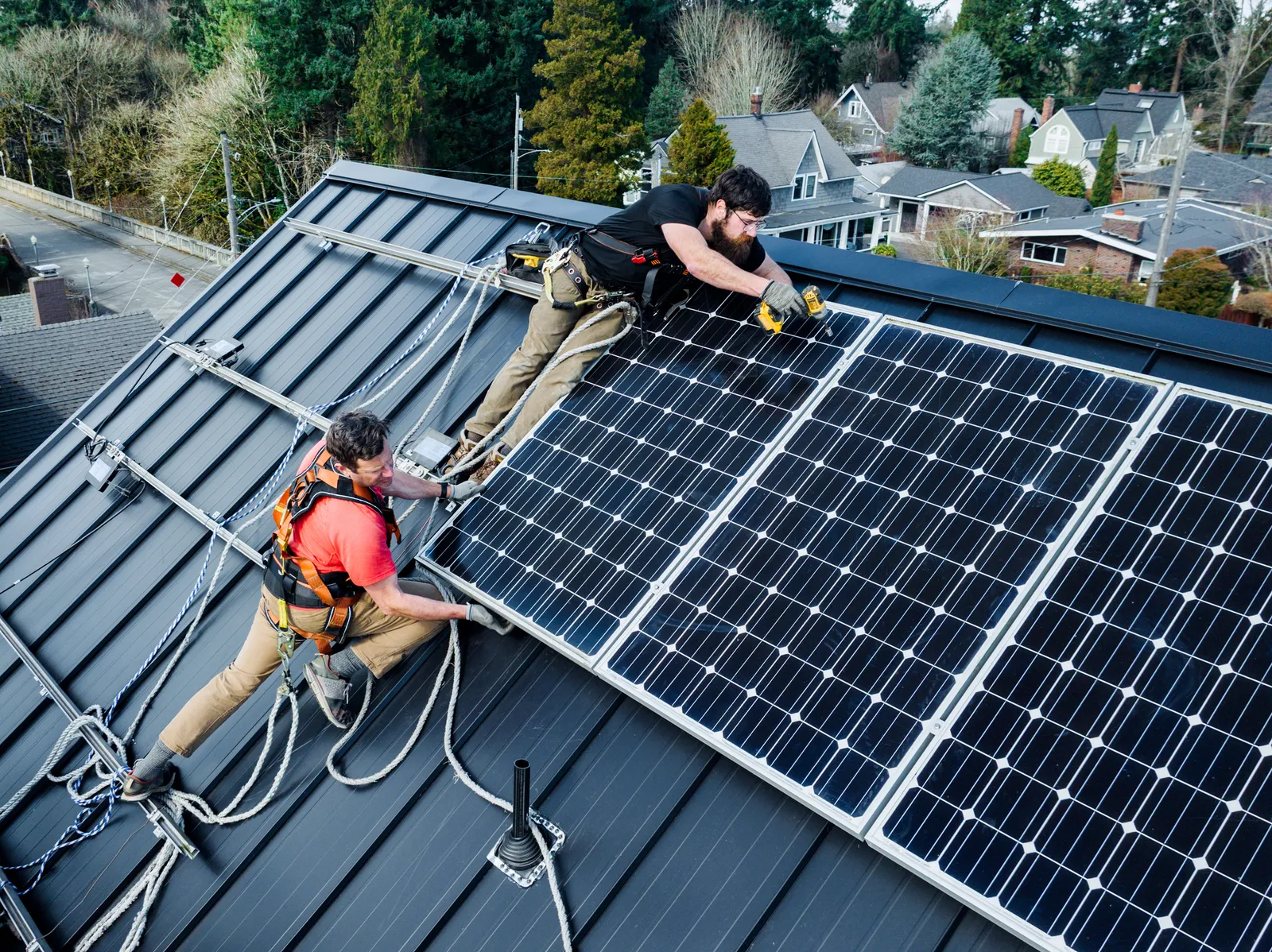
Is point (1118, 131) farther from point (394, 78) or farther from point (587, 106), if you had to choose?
point (394, 78)

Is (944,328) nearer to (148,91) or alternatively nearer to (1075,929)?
(1075,929)

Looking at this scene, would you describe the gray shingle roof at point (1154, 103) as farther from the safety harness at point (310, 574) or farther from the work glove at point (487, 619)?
the safety harness at point (310, 574)

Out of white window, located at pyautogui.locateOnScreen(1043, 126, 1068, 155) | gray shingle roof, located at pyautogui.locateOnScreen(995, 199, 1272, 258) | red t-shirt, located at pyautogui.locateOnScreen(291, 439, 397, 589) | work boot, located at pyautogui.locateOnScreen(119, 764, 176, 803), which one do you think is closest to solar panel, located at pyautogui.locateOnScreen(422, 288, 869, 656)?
red t-shirt, located at pyautogui.locateOnScreen(291, 439, 397, 589)

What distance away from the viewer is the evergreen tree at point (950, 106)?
69875 mm

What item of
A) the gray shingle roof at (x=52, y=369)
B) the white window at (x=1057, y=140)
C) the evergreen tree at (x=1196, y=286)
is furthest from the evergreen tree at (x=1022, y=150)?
the gray shingle roof at (x=52, y=369)

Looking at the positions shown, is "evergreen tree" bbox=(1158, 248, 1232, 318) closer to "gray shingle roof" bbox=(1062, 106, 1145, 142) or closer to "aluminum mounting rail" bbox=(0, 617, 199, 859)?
"gray shingle roof" bbox=(1062, 106, 1145, 142)

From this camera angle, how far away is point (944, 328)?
6344 millimetres

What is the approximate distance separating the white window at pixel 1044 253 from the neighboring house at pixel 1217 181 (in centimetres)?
1246

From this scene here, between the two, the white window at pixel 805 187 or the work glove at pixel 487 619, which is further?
the white window at pixel 805 187

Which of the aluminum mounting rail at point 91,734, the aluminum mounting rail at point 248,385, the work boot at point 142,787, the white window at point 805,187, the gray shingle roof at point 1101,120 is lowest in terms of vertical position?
the gray shingle roof at point 1101,120

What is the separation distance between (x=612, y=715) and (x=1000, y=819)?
2350 millimetres

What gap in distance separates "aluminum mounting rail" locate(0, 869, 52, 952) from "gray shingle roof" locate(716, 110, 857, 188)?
5411cm

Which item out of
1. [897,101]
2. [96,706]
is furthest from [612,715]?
[897,101]

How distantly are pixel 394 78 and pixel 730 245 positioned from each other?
1946 inches
